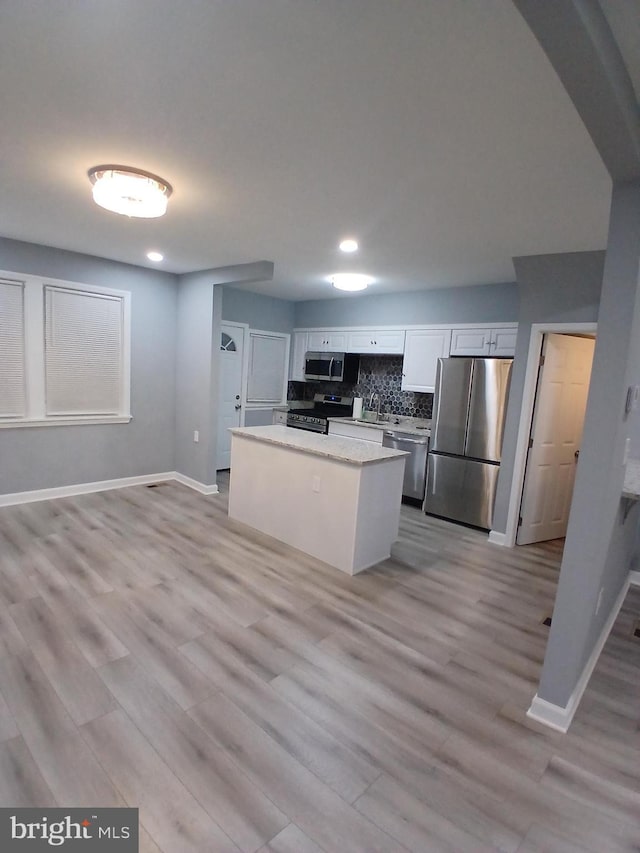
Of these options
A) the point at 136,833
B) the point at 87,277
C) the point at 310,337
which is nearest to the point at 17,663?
the point at 136,833

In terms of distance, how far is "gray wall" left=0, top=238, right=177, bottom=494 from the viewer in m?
4.16

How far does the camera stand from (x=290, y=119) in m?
1.72

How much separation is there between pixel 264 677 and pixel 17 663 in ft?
4.01

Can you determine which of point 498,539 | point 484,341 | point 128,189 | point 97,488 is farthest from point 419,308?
point 97,488

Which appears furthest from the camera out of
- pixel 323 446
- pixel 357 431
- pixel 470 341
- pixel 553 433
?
pixel 357 431

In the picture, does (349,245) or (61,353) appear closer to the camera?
(349,245)

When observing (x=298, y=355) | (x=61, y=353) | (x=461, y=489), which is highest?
(x=298, y=355)

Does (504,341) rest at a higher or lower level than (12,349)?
higher

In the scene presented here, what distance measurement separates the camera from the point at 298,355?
21.3 feet

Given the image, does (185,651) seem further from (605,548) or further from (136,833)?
(605,548)

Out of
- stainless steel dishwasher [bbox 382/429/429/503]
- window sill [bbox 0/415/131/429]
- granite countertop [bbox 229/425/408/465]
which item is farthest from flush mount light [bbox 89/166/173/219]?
stainless steel dishwasher [bbox 382/429/429/503]

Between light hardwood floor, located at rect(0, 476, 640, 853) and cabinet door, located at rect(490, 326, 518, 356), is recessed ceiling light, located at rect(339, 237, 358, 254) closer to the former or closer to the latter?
cabinet door, located at rect(490, 326, 518, 356)

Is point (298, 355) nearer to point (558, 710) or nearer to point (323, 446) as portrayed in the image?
point (323, 446)

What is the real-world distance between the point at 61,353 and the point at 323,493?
3.10 meters
